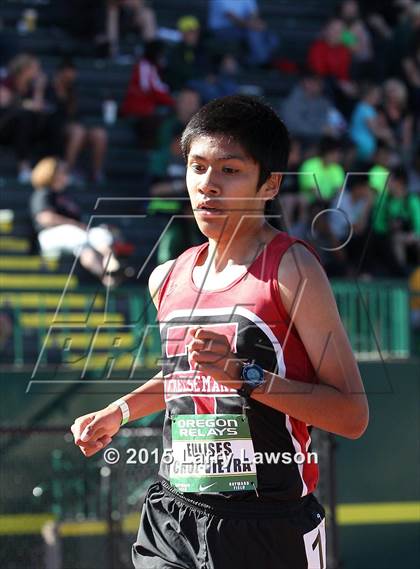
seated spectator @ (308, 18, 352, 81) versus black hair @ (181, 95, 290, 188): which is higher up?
black hair @ (181, 95, 290, 188)

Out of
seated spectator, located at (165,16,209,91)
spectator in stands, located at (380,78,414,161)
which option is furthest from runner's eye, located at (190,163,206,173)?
spectator in stands, located at (380,78,414,161)

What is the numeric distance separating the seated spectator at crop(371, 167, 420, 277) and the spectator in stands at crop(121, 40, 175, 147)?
8.56ft

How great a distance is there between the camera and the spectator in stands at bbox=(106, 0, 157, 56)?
13141 mm

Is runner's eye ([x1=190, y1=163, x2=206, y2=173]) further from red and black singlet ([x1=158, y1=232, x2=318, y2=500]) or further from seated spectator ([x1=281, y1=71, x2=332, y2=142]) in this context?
seated spectator ([x1=281, y1=71, x2=332, y2=142])

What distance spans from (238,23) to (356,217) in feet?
12.9

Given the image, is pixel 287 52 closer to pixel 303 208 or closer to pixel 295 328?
pixel 303 208

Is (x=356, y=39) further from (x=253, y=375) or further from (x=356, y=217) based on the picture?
(x=253, y=375)

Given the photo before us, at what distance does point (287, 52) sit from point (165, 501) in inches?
472

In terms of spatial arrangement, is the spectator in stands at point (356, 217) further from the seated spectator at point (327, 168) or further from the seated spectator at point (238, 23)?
the seated spectator at point (238, 23)

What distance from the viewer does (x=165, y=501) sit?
3.60 metres

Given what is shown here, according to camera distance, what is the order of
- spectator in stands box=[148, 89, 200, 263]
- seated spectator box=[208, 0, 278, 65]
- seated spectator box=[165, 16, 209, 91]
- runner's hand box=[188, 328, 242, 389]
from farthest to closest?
seated spectator box=[208, 0, 278, 65] < seated spectator box=[165, 16, 209, 91] < spectator in stands box=[148, 89, 200, 263] < runner's hand box=[188, 328, 242, 389]

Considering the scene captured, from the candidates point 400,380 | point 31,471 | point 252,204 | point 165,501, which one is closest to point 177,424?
point 165,501

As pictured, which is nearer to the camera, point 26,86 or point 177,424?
point 177,424

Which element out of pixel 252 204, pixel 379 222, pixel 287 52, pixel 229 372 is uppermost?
pixel 252 204
